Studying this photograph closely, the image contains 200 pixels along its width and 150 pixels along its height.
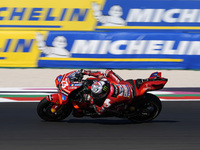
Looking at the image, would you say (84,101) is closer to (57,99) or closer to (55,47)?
(57,99)

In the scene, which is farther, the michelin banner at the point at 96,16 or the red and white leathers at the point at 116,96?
the michelin banner at the point at 96,16

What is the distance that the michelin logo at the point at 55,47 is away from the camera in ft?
46.5

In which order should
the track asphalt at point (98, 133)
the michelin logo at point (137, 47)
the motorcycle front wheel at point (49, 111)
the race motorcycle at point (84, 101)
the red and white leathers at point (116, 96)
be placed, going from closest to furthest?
the track asphalt at point (98, 133), the red and white leathers at point (116, 96), the race motorcycle at point (84, 101), the motorcycle front wheel at point (49, 111), the michelin logo at point (137, 47)

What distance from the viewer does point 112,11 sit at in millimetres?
14531

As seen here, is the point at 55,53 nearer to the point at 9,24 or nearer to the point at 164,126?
the point at 9,24

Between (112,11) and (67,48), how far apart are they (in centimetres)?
182

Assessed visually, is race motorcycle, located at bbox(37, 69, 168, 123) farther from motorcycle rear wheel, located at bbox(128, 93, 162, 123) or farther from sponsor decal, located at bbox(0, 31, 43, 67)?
sponsor decal, located at bbox(0, 31, 43, 67)

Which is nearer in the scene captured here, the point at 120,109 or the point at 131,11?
the point at 120,109

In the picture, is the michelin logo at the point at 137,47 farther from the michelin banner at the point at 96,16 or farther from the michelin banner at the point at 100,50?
the michelin banner at the point at 96,16

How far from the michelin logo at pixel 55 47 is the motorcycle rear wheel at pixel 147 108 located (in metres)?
6.68

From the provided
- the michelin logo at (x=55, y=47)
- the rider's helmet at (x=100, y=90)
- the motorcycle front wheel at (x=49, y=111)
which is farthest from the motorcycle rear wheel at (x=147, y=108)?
the michelin logo at (x=55, y=47)

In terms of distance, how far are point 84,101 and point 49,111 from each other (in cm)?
61

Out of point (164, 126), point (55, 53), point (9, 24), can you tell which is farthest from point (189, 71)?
point (164, 126)

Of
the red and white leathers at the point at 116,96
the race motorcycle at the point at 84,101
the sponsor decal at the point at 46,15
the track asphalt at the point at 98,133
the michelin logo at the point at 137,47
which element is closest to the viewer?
the track asphalt at the point at 98,133
